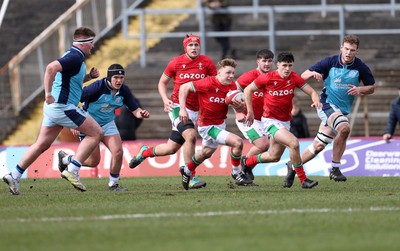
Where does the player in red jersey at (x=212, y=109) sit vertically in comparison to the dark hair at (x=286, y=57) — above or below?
below

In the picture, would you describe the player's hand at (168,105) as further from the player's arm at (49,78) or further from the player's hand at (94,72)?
the player's arm at (49,78)

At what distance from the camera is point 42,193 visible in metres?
15.8

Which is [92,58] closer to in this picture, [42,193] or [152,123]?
[152,123]

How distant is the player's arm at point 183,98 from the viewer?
634 inches

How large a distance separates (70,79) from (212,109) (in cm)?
237

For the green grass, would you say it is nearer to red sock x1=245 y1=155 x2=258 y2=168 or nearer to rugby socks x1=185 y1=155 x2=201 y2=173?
rugby socks x1=185 y1=155 x2=201 y2=173

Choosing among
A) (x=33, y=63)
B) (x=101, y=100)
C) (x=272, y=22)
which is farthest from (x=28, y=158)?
(x=272, y=22)

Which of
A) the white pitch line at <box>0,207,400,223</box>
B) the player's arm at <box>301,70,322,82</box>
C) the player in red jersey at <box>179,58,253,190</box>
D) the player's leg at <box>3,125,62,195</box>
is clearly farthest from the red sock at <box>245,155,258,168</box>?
the white pitch line at <box>0,207,400,223</box>

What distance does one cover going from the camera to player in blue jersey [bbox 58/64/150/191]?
647 inches

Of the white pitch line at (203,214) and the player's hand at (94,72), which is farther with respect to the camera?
the player's hand at (94,72)

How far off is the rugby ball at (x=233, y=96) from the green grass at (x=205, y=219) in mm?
1314

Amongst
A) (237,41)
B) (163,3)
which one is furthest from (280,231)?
(163,3)

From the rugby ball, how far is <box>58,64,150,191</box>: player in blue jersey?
1.18m

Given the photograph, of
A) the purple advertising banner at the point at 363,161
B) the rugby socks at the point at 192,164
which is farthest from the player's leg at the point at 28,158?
the purple advertising banner at the point at 363,161
